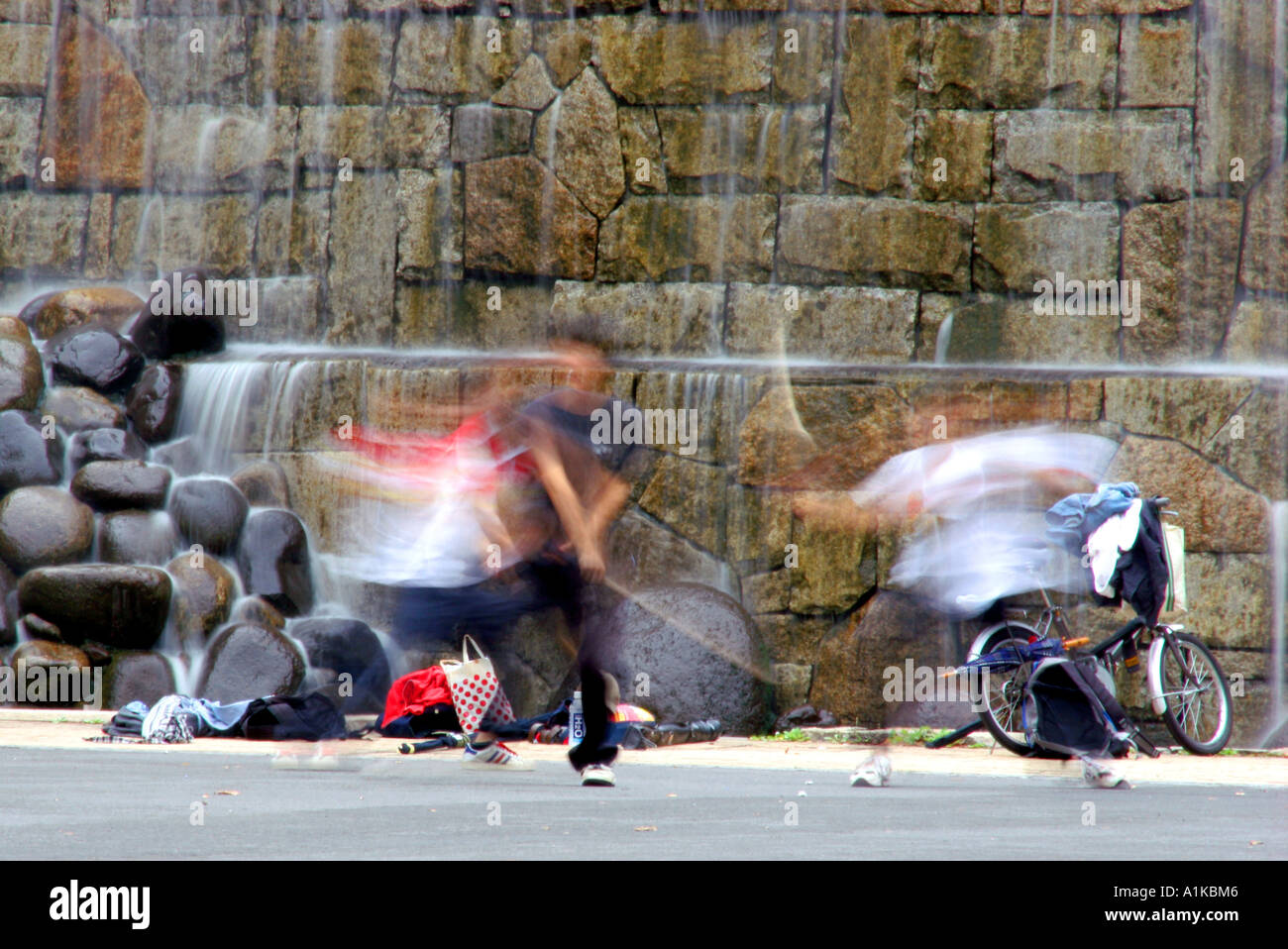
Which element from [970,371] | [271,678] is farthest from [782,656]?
[271,678]

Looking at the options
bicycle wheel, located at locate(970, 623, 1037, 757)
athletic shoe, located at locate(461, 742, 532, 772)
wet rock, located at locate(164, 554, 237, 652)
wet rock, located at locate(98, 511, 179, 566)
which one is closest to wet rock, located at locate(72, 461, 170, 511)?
wet rock, located at locate(98, 511, 179, 566)

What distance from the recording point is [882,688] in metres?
12.6

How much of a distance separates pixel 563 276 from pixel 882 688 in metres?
4.74

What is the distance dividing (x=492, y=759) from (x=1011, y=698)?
3080 millimetres

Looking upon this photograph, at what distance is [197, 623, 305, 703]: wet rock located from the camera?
1197cm

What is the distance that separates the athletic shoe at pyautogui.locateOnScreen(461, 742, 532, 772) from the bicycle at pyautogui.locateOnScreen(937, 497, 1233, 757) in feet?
8.35

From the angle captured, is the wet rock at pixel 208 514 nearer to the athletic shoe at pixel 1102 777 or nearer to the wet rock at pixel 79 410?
the wet rock at pixel 79 410

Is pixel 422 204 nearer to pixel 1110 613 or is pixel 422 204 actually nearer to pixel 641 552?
pixel 641 552

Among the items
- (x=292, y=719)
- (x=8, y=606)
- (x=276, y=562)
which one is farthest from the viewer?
(x=276, y=562)

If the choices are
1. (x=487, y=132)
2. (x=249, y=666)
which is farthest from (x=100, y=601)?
(x=487, y=132)

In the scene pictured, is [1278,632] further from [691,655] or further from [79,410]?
[79,410]

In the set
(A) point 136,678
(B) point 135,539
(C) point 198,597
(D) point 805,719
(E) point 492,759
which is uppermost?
(B) point 135,539

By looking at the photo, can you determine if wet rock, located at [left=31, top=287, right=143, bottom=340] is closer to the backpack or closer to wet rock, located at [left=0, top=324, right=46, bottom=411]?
wet rock, located at [left=0, top=324, right=46, bottom=411]

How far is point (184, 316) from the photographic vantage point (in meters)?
15.4
